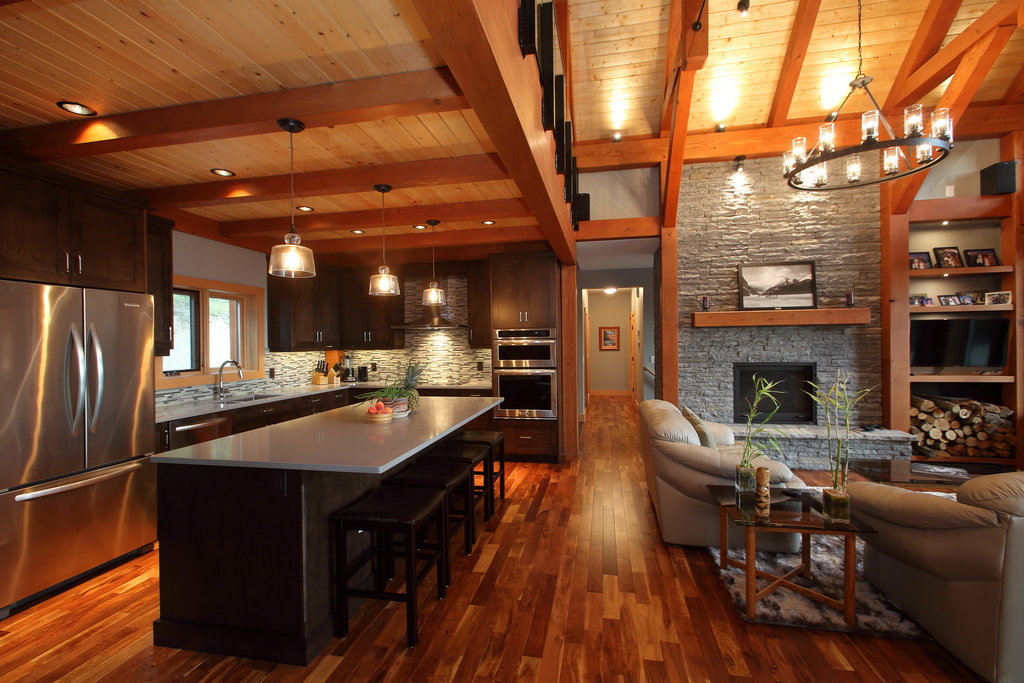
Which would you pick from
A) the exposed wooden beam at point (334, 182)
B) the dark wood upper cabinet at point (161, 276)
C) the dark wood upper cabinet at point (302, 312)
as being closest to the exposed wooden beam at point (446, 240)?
the dark wood upper cabinet at point (302, 312)

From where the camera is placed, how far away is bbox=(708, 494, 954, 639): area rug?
2061 millimetres

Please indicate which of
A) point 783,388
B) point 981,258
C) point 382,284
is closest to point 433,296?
point 382,284

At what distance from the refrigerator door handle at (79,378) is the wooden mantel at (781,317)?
5427mm

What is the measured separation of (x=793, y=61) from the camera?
14.1 ft

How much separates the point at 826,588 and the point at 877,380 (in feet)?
12.5

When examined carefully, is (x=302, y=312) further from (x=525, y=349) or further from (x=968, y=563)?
(x=968, y=563)

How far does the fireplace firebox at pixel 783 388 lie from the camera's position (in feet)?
17.2

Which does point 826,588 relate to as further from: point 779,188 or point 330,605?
point 779,188

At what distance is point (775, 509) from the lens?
233cm

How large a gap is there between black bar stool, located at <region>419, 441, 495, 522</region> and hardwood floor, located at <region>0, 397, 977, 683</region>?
Answer: 1.49 feet

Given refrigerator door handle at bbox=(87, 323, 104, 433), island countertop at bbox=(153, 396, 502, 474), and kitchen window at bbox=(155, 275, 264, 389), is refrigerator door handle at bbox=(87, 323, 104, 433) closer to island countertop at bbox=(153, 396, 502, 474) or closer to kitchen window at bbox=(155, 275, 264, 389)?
island countertop at bbox=(153, 396, 502, 474)

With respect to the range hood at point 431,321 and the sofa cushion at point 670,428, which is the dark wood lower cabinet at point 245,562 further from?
the range hood at point 431,321

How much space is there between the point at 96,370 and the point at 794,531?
3962 mm

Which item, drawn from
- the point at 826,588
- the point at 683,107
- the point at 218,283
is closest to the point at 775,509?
the point at 826,588
